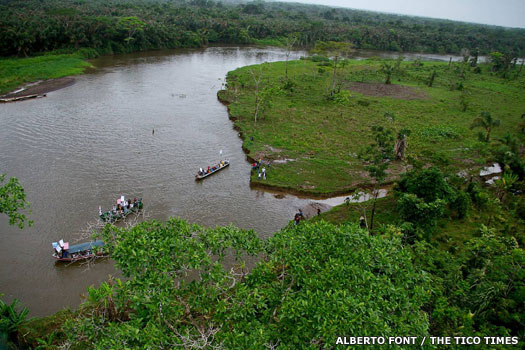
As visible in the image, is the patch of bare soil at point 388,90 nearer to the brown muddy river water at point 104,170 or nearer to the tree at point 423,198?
the brown muddy river water at point 104,170

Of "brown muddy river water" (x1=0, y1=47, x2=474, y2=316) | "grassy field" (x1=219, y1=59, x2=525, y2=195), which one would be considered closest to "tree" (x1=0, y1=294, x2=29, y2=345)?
"brown muddy river water" (x1=0, y1=47, x2=474, y2=316)

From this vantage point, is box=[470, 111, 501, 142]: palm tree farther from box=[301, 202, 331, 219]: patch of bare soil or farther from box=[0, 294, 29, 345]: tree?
box=[0, 294, 29, 345]: tree

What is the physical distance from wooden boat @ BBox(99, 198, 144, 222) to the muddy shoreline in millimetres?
30723

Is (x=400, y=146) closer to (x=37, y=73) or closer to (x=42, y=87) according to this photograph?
(x=42, y=87)

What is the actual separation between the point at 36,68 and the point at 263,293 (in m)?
60.2

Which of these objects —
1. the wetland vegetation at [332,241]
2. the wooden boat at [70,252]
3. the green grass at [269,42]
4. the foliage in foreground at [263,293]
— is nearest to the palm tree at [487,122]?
the wetland vegetation at [332,241]

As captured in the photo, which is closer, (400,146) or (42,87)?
(400,146)

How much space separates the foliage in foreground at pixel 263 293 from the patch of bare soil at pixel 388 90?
47.6m

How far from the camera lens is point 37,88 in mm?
47625

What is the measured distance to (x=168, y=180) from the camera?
28.0 meters

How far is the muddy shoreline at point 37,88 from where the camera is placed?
142ft

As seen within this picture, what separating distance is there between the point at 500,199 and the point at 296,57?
70.4 metres

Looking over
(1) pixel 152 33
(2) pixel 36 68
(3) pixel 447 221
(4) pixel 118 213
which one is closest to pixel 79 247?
(4) pixel 118 213

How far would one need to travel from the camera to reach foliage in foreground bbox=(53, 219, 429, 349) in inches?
380
